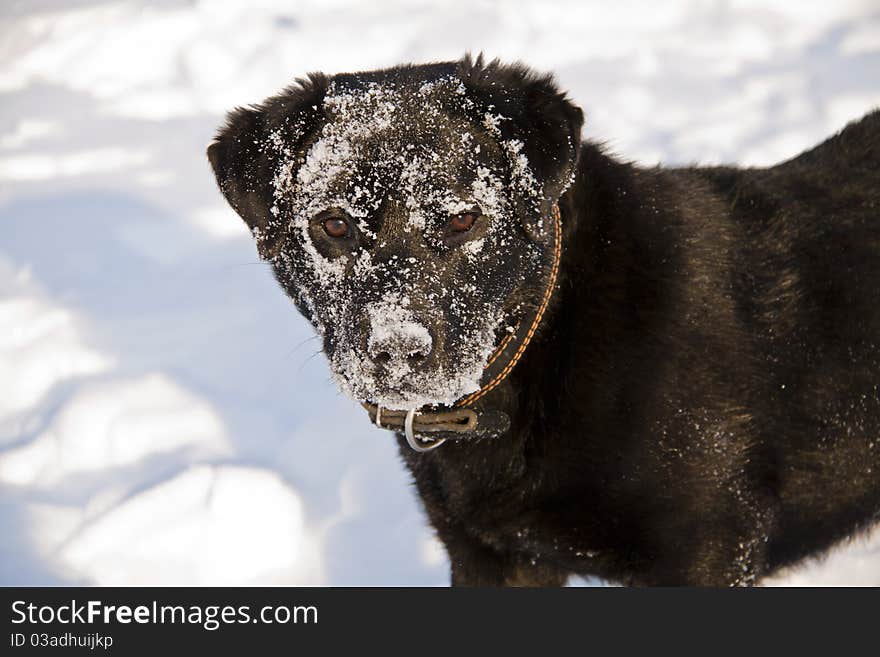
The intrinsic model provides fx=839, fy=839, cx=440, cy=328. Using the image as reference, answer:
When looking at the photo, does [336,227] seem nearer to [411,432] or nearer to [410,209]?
[410,209]

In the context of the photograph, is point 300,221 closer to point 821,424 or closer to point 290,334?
point 821,424

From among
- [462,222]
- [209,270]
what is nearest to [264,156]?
[462,222]

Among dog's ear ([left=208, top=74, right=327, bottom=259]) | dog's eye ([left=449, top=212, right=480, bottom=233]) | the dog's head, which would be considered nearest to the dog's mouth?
the dog's head

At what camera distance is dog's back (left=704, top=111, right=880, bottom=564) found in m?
2.82

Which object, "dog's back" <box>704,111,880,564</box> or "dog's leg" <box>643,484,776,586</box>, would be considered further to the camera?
"dog's back" <box>704,111,880,564</box>

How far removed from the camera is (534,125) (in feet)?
8.54

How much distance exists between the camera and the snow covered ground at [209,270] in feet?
13.8

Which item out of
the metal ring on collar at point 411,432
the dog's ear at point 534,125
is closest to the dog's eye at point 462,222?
the dog's ear at point 534,125

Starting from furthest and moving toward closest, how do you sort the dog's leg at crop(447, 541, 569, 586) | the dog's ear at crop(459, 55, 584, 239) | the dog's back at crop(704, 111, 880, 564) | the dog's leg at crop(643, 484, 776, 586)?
the dog's leg at crop(447, 541, 569, 586) → the dog's back at crop(704, 111, 880, 564) → the dog's leg at crop(643, 484, 776, 586) → the dog's ear at crop(459, 55, 584, 239)

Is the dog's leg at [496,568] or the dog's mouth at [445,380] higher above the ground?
the dog's mouth at [445,380]

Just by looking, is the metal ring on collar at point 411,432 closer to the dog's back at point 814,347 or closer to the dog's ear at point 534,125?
the dog's ear at point 534,125

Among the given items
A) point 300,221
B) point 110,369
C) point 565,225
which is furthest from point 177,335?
point 565,225

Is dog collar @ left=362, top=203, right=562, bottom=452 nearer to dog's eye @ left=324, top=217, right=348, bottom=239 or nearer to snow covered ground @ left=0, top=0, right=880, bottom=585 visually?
dog's eye @ left=324, top=217, right=348, bottom=239

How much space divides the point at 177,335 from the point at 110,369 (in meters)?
0.58
